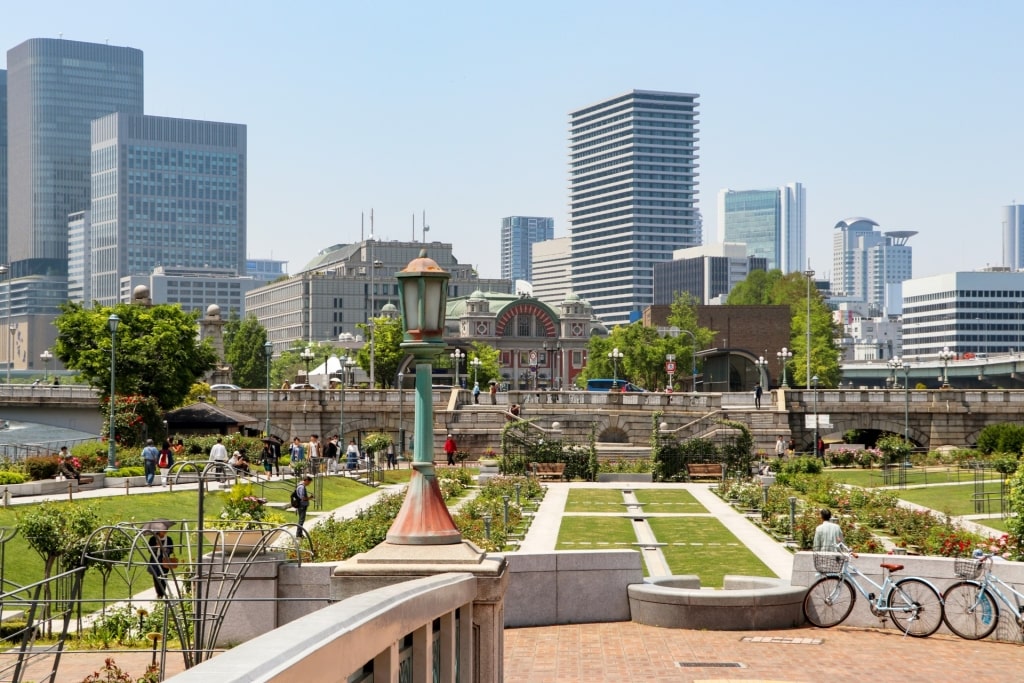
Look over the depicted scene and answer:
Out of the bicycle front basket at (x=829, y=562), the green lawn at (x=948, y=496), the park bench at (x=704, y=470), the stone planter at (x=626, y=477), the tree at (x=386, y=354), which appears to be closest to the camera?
the bicycle front basket at (x=829, y=562)

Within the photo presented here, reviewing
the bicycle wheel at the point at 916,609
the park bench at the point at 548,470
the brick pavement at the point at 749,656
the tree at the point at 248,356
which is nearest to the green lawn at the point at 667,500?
the park bench at the point at 548,470

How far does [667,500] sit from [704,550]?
16.7m

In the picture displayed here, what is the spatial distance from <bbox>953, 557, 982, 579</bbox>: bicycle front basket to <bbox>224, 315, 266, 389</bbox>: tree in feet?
480

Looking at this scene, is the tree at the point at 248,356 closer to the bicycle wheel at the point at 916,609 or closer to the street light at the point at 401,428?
the street light at the point at 401,428

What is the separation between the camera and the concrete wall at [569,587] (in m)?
19.8

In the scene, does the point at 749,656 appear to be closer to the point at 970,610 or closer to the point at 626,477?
the point at 970,610

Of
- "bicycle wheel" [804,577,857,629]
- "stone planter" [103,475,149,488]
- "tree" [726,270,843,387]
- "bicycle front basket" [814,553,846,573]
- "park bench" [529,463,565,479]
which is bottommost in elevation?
"park bench" [529,463,565,479]

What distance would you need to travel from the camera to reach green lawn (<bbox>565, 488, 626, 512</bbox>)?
43481mm

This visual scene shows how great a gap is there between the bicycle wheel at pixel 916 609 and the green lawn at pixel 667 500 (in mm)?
23510

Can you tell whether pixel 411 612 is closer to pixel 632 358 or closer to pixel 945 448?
pixel 945 448

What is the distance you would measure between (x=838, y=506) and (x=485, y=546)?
61.1 feet

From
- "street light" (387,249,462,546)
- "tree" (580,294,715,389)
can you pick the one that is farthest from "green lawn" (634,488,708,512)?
"tree" (580,294,715,389)

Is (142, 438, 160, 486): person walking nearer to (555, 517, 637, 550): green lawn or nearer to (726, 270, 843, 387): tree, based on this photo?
(555, 517, 637, 550): green lawn

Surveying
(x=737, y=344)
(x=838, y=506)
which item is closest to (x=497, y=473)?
(x=838, y=506)
